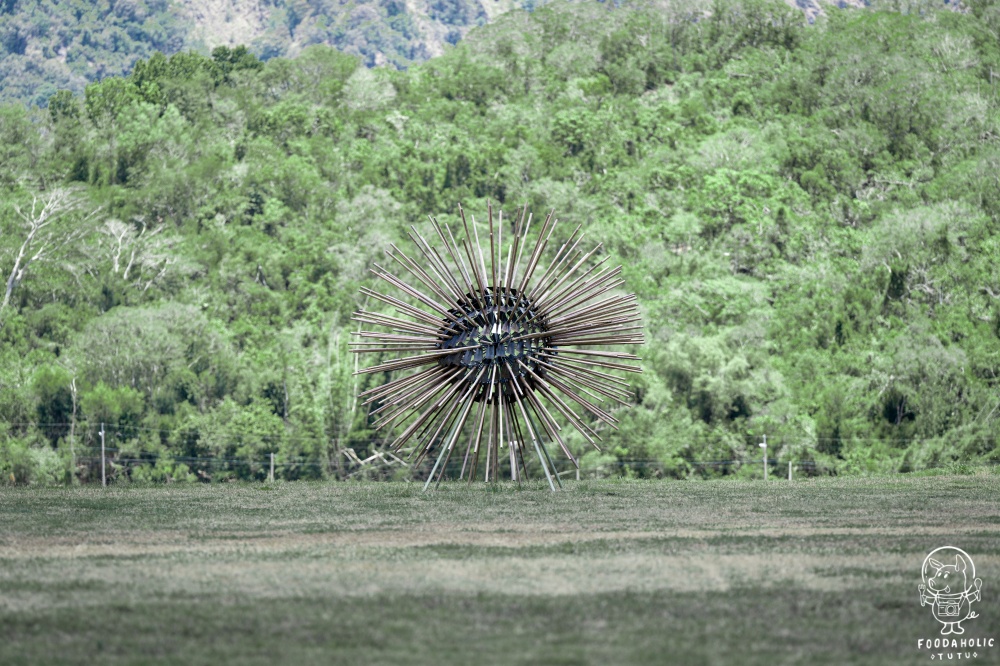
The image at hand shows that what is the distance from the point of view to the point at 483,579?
13.1 metres

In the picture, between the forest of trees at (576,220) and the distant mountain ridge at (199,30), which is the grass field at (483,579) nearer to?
the forest of trees at (576,220)

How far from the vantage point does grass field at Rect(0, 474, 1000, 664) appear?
10.4m

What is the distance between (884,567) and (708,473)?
2866cm


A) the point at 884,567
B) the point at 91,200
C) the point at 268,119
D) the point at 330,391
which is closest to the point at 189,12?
the point at 268,119

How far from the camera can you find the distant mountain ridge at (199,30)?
128 m

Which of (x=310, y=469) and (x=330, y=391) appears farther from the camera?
(x=330, y=391)

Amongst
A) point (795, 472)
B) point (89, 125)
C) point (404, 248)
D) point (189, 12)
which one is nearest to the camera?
point (795, 472)

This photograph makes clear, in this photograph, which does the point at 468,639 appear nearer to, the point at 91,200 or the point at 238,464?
the point at 238,464

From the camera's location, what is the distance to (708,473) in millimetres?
42031

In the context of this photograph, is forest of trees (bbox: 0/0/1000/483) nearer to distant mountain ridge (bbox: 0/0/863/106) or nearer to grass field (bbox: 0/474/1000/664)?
grass field (bbox: 0/474/1000/664)

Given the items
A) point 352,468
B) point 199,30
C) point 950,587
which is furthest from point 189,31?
point 950,587

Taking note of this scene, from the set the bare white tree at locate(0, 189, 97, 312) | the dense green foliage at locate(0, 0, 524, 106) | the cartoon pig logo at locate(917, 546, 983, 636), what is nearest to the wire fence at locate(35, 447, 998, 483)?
the bare white tree at locate(0, 189, 97, 312)

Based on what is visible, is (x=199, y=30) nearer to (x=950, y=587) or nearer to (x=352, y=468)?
(x=352, y=468)

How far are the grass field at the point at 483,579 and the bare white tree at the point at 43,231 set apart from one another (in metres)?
39.4
